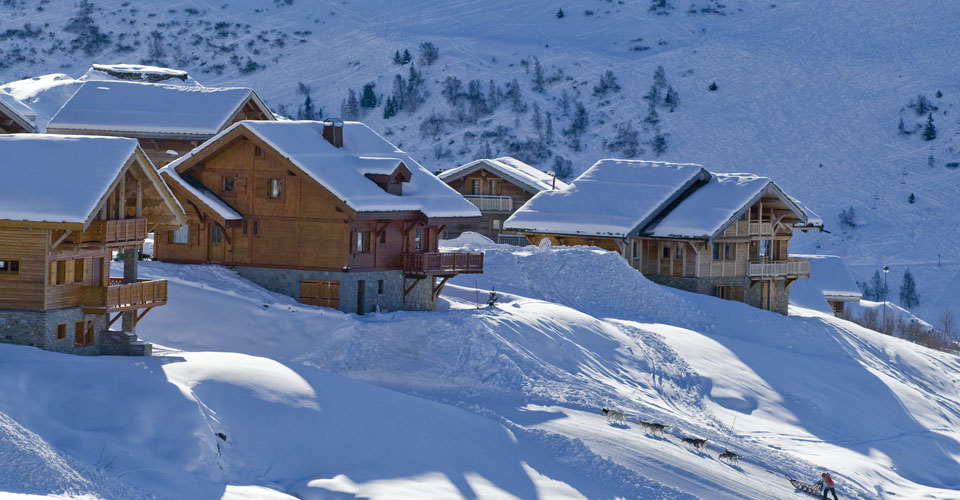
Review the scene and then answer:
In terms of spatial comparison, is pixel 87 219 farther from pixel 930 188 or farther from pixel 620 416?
pixel 930 188

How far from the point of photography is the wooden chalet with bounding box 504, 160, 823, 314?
61641 millimetres

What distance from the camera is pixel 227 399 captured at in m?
32.0

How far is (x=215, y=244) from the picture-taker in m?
48.9

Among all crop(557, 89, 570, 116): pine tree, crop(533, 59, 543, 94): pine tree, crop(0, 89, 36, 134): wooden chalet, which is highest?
crop(533, 59, 543, 94): pine tree

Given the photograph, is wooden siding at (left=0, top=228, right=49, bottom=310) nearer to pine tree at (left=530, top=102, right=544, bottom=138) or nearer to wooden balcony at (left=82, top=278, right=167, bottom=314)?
wooden balcony at (left=82, top=278, right=167, bottom=314)

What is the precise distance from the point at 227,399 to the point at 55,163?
323 inches

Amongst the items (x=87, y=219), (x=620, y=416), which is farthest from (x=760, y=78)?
(x=87, y=219)

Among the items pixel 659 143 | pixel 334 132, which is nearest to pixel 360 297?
pixel 334 132

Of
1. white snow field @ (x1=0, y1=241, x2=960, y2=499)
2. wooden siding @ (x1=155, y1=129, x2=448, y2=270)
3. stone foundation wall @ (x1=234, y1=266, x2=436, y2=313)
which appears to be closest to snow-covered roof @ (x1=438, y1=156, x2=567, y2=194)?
white snow field @ (x1=0, y1=241, x2=960, y2=499)

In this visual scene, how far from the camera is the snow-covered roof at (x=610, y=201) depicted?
62.5 m

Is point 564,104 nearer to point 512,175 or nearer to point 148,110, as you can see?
point 512,175

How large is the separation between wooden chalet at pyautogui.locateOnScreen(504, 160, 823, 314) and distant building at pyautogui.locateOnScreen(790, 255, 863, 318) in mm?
11338

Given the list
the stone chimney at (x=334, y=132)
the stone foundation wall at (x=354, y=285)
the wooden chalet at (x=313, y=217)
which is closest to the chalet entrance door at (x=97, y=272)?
the wooden chalet at (x=313, y=217)

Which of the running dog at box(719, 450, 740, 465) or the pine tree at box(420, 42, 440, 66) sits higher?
the pine tree at box(420, 42, 440, 66)
